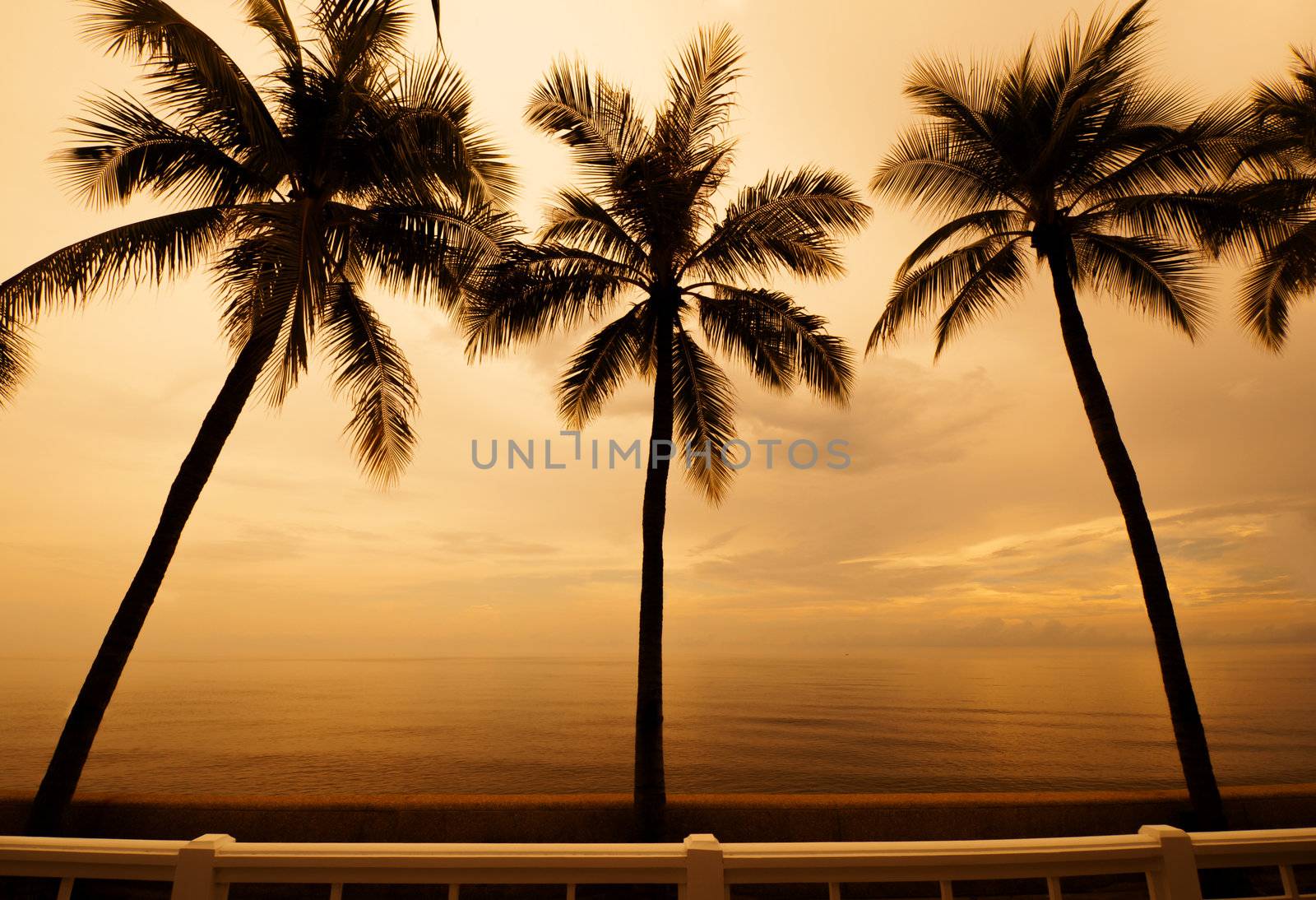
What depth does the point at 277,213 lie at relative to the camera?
7.69 meters

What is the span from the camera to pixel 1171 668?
8.46m

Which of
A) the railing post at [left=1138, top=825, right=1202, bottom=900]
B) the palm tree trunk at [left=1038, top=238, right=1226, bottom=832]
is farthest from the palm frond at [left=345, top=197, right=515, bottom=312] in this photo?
the railing post at [left=1138, top=825, right=1202, bottom=900]

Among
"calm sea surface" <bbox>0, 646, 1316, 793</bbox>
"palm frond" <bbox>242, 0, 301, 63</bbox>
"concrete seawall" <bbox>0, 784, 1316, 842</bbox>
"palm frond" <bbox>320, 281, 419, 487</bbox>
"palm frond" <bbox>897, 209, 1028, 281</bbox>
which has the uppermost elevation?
"palm frond" <bbox>242, 0, 301, 63</bbox>

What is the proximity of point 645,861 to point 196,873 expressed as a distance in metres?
1.38

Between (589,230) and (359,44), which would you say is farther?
(589,230)

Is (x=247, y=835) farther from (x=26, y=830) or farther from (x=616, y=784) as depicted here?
(x=616, y=784)

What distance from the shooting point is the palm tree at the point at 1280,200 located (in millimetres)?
9523

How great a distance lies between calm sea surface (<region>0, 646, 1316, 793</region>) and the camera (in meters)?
31.4

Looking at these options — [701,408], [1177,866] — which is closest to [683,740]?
[701,408]

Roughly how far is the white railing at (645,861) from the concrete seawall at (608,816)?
5416mm

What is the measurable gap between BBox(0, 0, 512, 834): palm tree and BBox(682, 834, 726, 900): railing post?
612 cm

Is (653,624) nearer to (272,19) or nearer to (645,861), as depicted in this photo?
(645,861)

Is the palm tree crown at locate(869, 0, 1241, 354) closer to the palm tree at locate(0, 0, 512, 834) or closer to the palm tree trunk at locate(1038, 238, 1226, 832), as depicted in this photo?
the palm tree trunk at locate(1038, 238, 1226, 832)

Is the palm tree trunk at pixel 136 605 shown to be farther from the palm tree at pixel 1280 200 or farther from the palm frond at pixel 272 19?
the palm tree at pixel 1280 200
